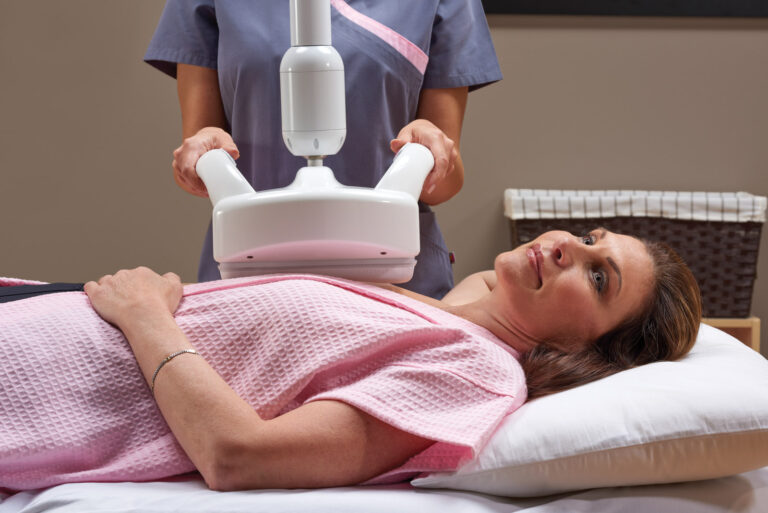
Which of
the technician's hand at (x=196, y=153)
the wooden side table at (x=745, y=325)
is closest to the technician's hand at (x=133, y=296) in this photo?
the technician's hand at (x=196, y=153)

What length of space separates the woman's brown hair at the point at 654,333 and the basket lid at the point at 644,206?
1.06 m

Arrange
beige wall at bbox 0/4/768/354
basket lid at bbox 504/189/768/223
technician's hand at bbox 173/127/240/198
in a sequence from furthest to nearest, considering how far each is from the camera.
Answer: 1. beige wall at bbox 0/4/768/354
2. basket lid at bbox 504/189/768/223
3. technician's hand at bbox 173/127/240/198

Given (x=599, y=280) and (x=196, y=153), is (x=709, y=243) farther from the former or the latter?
(x=196, y=153)

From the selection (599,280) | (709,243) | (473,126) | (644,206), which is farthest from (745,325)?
(599,280)

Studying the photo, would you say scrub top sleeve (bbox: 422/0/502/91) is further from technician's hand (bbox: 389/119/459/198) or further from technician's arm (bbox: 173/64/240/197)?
technician's arm (bbox: 173/64/240/197)

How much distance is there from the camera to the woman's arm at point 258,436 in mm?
929

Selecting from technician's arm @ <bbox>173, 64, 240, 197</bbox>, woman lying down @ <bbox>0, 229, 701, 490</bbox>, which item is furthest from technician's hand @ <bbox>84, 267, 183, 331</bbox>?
technician's arm @ <bbox>173, 64, 240, 197</bbox>

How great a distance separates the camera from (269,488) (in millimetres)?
949

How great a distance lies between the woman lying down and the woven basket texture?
1170 mm

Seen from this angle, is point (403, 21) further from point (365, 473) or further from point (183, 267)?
point (183, 267)

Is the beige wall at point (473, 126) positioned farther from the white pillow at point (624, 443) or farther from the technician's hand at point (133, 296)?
the white pillow at point (624, 443)

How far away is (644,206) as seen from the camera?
2428 millimetres

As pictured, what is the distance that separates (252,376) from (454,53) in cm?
77

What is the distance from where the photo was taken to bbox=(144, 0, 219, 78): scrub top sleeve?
1510 mm
